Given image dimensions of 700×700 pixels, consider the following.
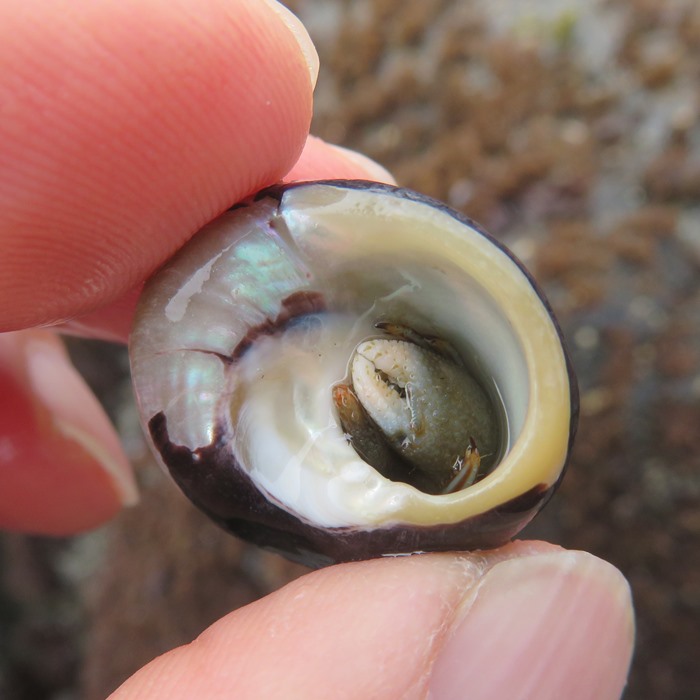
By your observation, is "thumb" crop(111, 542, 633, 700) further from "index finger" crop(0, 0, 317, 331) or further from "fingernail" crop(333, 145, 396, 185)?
"fingernail" crop(333, 145, 396, 185)

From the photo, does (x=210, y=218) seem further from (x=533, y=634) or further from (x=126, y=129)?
(x=533, y=634)

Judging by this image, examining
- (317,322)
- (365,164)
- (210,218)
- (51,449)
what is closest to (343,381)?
(317,322)

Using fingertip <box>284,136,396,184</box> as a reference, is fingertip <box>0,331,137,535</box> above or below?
below

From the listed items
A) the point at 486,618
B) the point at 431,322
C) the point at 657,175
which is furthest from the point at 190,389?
the point at 657,175

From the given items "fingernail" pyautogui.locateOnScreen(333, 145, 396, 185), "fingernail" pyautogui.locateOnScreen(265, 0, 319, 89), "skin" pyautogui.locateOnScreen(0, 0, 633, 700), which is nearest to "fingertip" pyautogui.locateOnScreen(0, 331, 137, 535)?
"skin" pyautogui.locateOnScreen(0, 0, 633, 700)

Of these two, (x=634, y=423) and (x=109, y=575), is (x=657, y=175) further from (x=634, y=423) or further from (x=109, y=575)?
(x=109, y=575)
